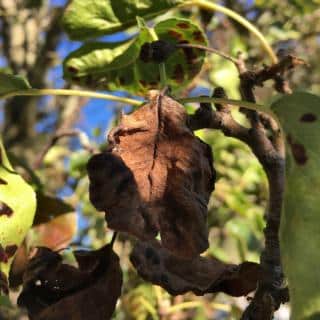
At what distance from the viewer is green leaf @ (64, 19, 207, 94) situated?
1112mm

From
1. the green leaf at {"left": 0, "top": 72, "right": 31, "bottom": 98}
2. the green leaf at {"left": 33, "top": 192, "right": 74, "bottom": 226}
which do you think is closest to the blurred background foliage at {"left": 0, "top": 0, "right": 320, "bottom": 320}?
the green leaf at {"left": 33, "top": 192, "right": 74, "bottom": 226}

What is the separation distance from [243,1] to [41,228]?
1.50 meters

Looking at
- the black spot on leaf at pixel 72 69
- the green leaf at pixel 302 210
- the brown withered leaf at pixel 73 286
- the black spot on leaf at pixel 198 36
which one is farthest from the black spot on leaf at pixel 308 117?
the black spot on leaf at pixel 72 69

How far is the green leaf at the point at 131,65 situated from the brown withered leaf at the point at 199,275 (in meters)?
0.33

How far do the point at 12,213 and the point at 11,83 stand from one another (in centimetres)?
16

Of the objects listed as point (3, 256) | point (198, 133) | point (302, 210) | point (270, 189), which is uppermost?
point (302, 210)

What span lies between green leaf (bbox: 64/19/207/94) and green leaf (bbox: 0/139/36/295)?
0.87 feet

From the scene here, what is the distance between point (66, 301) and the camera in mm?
878

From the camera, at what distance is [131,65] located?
117 cm

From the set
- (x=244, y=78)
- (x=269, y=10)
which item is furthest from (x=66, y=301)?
(x=269, y=10)

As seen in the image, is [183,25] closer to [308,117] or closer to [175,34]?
[175,34]

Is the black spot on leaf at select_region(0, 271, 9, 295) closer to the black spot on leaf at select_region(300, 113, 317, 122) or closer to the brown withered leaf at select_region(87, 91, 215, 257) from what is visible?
the brown withered leaf at select_region(87, 91, 215, 257)

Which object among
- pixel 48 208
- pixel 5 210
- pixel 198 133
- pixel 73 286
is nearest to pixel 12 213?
pixel 5 210

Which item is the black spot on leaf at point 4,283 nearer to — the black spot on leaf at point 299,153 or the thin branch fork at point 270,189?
the thin branch fork at point 270,189
